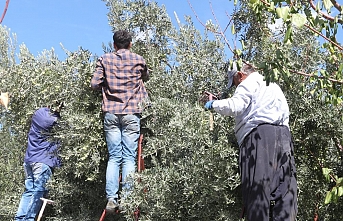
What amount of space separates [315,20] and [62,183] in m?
4.04

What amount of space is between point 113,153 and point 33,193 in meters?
2.17

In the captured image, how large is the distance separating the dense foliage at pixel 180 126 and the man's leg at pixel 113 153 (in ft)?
0.77

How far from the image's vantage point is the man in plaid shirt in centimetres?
496

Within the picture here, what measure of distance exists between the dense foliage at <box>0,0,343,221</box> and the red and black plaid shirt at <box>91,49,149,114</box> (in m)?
0.20

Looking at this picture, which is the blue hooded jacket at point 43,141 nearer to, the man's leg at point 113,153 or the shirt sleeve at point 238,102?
the man's leg at point 113,153

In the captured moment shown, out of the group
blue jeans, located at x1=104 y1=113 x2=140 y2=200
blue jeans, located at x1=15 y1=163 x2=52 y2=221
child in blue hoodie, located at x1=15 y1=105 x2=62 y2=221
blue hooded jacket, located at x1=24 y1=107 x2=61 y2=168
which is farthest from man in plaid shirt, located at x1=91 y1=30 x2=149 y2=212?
blue jeans, located at x1=15 y1=163 x2=52 y2=221

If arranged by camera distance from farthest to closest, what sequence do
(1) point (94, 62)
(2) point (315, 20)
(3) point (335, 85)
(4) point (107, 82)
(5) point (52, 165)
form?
(5) point (52, 165)
(1) point (94, 62)
(4) point (107, 82)
(3) point (335, 85)
(2) point (315, 20)

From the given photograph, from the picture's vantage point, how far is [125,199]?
4727mm

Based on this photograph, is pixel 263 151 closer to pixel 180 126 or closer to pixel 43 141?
pixel 180 126

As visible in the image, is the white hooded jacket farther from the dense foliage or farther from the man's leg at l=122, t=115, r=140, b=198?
the man's leg at l=122, t=115, r=140, b=198

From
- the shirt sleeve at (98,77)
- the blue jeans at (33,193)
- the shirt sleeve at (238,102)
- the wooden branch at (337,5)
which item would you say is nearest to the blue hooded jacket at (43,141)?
the blue jeans at (33,193)

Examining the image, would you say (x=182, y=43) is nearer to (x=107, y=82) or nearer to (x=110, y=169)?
(x=107, y=82)

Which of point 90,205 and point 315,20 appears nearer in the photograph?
point 315,20

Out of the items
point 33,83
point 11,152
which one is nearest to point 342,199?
point 33,83
